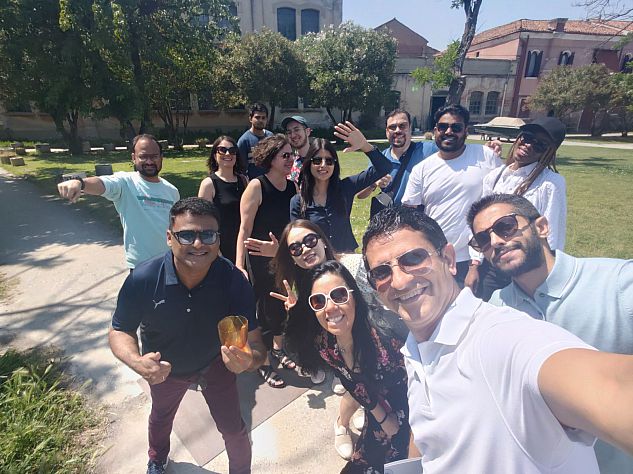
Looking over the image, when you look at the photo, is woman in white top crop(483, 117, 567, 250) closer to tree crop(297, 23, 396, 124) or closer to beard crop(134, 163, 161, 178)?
beard crop(134, 163, 161, 178)

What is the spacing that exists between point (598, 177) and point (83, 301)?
638 inches

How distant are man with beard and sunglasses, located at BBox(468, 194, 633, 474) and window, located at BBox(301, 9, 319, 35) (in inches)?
1496

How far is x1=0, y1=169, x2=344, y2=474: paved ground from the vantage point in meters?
2.55

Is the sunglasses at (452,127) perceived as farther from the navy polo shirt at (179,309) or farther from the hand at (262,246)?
the navy polo shirt at (179,309)

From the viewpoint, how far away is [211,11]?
1280 cm

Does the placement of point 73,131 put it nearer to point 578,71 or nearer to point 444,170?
point 444,170

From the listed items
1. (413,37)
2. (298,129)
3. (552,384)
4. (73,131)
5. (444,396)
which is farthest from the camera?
(413,37)

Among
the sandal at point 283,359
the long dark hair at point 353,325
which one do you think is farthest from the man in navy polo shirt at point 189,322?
the sandal at point 283,359

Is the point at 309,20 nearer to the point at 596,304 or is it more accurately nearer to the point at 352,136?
the point at 352,136

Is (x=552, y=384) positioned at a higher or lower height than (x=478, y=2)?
lower

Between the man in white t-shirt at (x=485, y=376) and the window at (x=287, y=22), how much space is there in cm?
3789

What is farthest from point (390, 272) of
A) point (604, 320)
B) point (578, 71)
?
point (578, 71)

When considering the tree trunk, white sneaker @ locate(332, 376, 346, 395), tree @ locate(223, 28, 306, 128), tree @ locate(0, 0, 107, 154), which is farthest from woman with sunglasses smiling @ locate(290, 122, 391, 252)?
tree @ locate(223, 28, 306, 128)

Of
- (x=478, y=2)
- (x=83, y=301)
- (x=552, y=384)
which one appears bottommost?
(x=83, y=301)
